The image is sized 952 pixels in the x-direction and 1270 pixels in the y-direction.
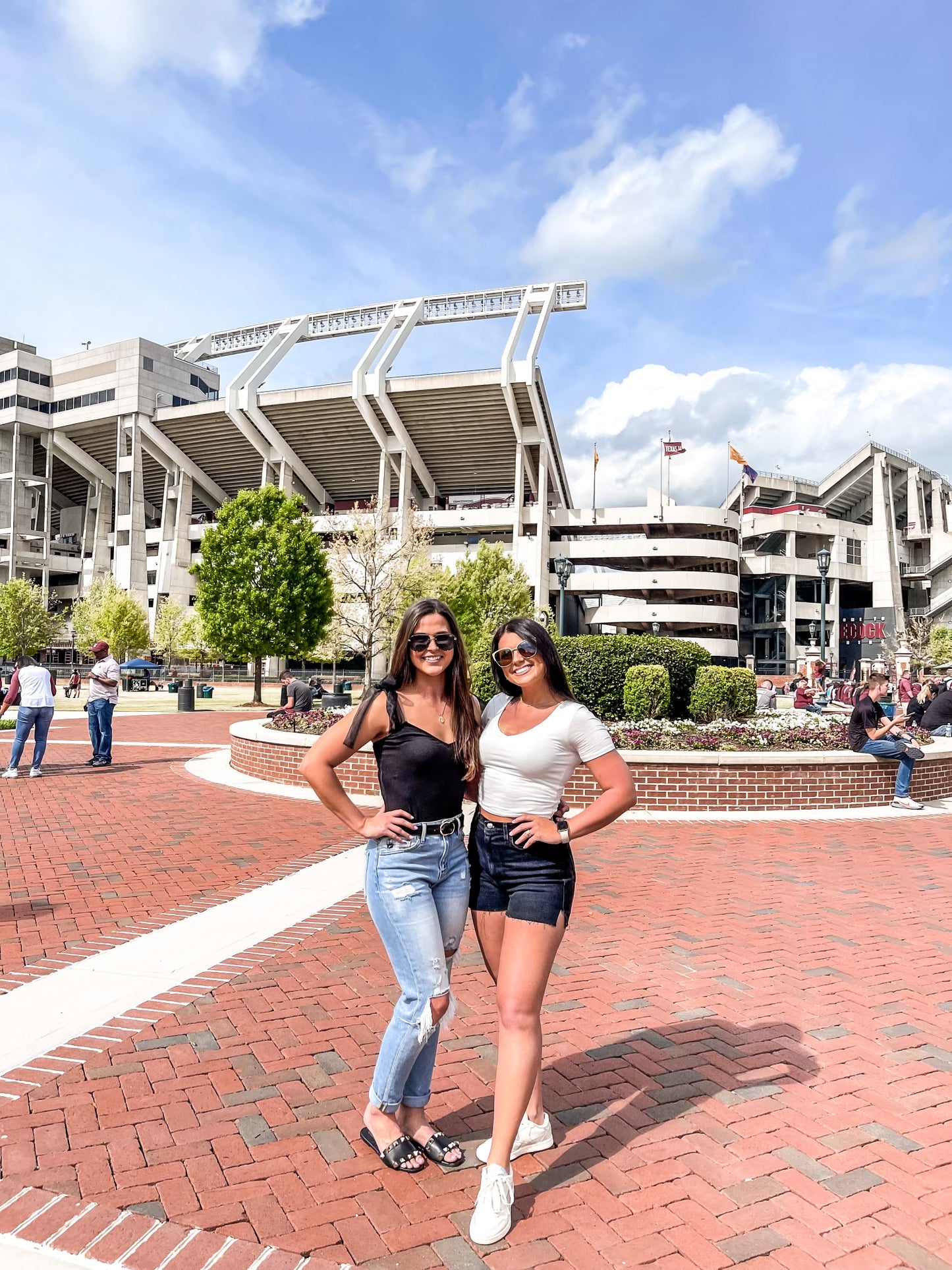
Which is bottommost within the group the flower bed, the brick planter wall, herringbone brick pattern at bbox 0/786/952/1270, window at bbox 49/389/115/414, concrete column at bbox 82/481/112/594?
herringbone brick pattern at bbox 0/786/952/1270

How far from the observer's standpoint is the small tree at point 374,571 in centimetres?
3484

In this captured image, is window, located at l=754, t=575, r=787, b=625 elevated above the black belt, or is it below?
above

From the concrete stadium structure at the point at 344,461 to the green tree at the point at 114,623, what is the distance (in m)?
6.59

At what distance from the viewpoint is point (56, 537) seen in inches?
3100

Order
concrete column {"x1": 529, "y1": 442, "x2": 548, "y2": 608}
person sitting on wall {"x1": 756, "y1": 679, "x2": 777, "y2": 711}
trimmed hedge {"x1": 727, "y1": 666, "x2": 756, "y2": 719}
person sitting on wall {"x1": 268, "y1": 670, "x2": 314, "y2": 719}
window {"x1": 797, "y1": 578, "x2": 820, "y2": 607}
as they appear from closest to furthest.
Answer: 1. trimmed hedge {"x1": 727, "y1": 666, "x2": 756, "y2": 719}
2. person sitting on wall {"x1": 268, "y1": 670, "x2": 314, "y2": 719}
3. person sitting on wall {"x1": 756, "y1": 679, "x2": 777, "y2": 711}
4. concrete column {"x1": 529, "y1": 442, "x2": 548, "y2": 608}
5. window {"x1": 797, "y1": 578, "x2": 820, "y2": 607}

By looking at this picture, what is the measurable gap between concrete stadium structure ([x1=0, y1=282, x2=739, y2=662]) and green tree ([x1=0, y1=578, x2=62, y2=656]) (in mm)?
9109

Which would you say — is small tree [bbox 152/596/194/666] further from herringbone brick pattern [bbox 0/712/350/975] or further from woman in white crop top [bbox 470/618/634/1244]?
woman in white crop top [bbox 470/618/634/1244]

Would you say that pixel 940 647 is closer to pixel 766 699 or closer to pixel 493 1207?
pixel 766 699

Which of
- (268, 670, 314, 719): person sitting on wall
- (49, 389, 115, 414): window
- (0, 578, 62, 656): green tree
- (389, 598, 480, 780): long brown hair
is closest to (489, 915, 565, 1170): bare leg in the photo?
(389, 598, 480, 780): long brown hair

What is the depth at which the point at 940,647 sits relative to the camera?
198 feet

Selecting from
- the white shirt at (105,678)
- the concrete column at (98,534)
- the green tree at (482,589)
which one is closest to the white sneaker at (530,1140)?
the white shirt at (105,678)

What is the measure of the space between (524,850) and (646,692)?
9664 mm

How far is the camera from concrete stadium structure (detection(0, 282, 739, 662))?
5691 centimetres

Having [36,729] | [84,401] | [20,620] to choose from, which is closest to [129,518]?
[84,401]
